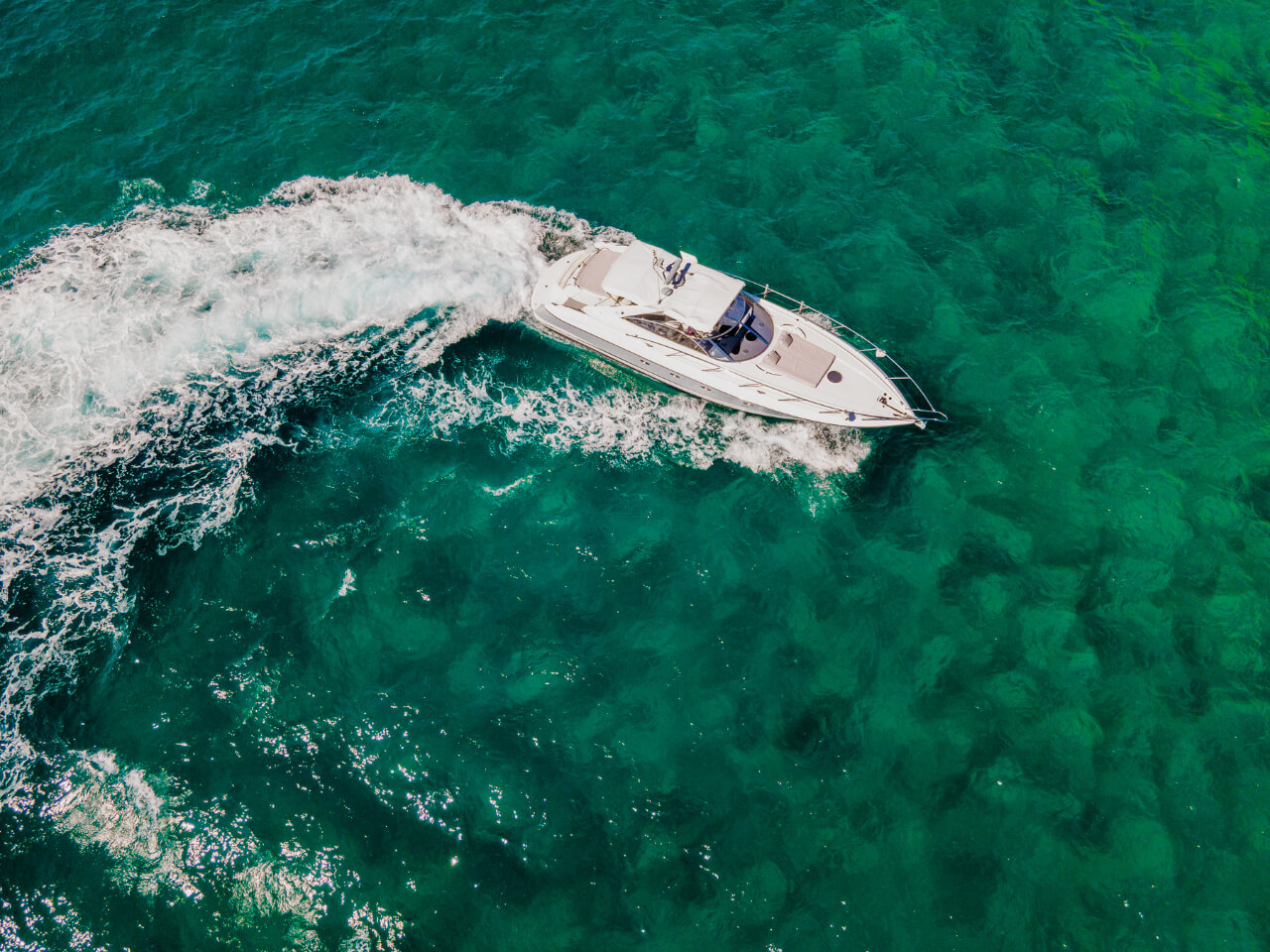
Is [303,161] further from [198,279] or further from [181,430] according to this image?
[181,430]

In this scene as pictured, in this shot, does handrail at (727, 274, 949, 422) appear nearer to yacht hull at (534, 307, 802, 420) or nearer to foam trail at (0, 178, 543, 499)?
yacht hull at (534, 307, 802, 420)

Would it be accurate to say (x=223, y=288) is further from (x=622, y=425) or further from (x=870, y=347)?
(x=870, y=347)

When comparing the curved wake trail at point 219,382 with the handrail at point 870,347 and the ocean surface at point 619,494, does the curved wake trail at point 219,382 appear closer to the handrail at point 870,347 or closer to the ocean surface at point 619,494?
the ocean surface at point 619,494

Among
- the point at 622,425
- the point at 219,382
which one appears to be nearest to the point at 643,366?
the point at 622,425

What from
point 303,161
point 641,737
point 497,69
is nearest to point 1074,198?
point 497,69

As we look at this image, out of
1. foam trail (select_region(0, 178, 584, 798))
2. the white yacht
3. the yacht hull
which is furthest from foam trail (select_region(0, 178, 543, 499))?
the white yacht

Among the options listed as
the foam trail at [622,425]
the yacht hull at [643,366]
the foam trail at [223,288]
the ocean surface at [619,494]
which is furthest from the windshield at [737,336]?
the foam trail at [223,288]
